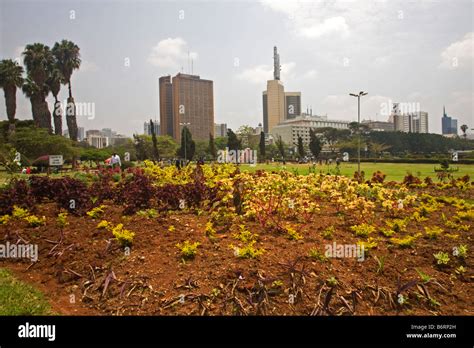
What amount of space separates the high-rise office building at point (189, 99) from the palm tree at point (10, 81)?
12028 mm

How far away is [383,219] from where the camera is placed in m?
6.00

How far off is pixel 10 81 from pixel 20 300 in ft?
108

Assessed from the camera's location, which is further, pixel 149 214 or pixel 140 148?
pixel 140 148

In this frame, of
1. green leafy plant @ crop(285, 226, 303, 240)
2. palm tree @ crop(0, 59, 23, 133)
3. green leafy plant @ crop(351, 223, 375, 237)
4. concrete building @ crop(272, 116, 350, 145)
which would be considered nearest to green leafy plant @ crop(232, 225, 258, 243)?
green leafy plant @ crop(285, 226, 303, 240)

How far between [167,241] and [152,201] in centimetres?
201

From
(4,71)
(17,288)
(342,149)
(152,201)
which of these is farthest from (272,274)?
(342,149)

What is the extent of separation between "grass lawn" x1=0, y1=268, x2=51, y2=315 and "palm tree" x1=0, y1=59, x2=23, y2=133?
28.5m

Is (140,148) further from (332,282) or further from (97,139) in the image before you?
(332,282)

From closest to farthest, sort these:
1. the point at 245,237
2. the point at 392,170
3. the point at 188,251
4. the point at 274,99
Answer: the point at 188,251 < the point at 245,237 < the point at 392,170 < the point at 274,99

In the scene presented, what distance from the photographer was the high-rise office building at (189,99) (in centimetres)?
2831

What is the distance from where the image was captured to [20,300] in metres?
3.69

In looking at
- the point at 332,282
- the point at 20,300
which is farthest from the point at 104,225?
the point at 332,282
